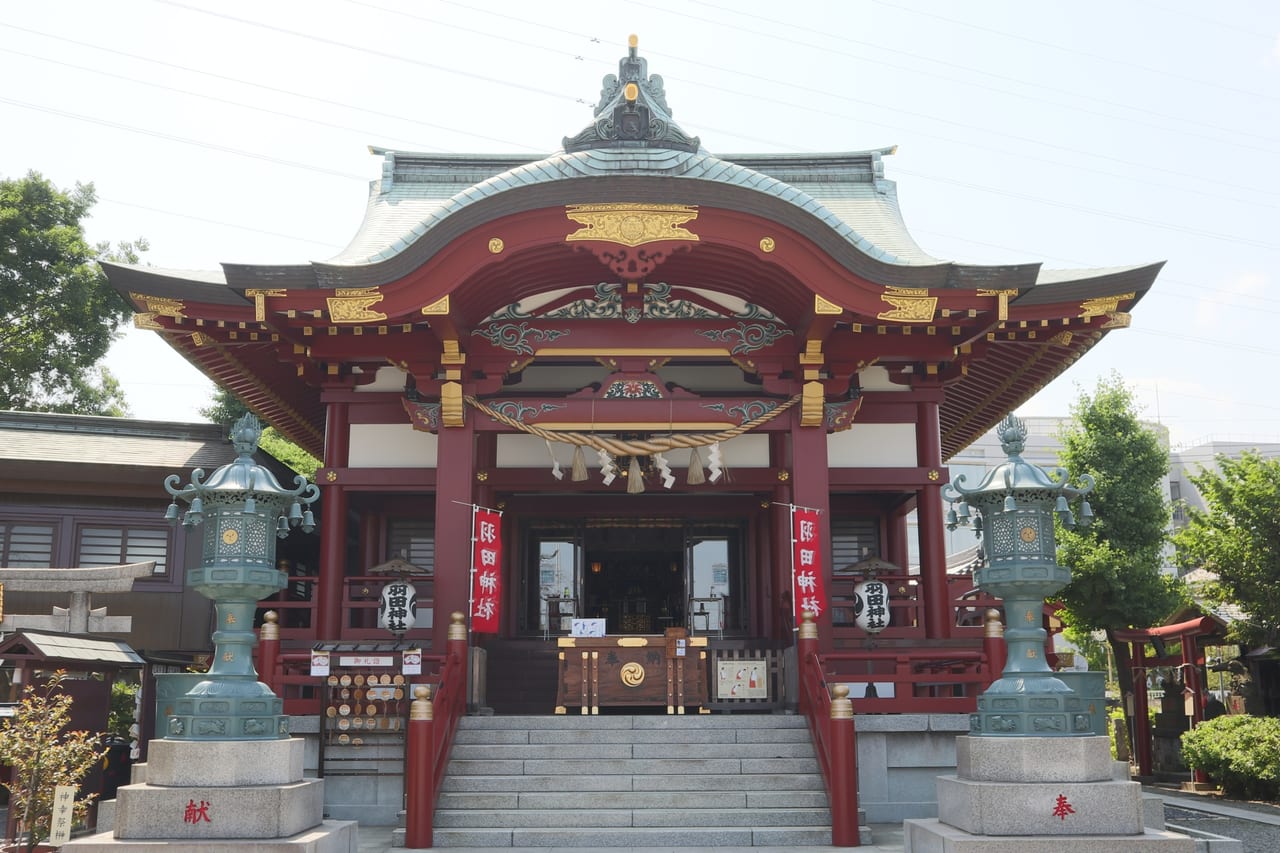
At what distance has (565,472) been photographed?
14.5m

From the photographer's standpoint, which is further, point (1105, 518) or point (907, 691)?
point (1105, 518)

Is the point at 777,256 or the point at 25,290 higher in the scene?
the point at 25,290

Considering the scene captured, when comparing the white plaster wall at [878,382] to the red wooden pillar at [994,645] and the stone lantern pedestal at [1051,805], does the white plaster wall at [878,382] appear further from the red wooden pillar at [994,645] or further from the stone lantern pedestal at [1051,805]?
the stone lantern pedestal at [1051,805]

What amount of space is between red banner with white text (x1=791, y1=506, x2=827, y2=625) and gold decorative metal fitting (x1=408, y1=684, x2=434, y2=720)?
445 cm

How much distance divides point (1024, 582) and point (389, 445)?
8468 millimetres

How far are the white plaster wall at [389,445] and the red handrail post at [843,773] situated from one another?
628cm

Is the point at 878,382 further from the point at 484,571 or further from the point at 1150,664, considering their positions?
the point at 1150,664

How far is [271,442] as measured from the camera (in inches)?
1185

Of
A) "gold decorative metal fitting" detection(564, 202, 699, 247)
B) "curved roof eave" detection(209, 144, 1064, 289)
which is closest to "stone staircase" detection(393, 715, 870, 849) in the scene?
"curved roof eave" detection(209, 144, 1064, 289)

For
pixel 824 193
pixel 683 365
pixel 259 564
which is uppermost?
pixel 824 193

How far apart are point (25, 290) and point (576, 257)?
18.4m

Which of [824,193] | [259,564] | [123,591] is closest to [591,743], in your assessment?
[259,564]

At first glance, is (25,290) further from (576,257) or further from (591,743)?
(591,743)

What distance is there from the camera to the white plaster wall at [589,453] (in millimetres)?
14375
